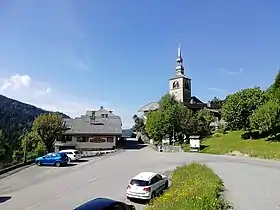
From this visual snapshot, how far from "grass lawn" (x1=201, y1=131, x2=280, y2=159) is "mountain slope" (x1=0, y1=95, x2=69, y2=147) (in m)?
43.5

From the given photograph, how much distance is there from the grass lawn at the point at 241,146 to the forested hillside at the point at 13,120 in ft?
111

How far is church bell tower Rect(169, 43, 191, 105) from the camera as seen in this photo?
114 meters

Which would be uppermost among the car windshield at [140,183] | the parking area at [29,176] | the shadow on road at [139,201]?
the car windshield at [140,183]

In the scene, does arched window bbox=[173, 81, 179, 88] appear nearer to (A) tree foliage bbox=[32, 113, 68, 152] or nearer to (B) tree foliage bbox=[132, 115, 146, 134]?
(B) tree foliage bbox=[132, 115, 146, 134]

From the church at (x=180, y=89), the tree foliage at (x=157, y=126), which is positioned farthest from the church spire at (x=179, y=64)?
the tree foliage at (x=157, y=126)

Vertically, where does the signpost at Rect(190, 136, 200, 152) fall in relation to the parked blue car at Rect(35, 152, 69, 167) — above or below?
above

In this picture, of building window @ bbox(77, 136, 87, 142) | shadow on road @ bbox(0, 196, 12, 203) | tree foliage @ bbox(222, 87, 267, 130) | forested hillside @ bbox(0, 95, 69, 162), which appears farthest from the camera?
forested hillside @ bbox(0, 95, 69, 162)

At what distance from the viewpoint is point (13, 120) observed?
12288 cm

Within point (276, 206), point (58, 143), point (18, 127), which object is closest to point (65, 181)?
point (276, 206)

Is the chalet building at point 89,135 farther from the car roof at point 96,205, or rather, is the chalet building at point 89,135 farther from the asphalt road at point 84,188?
the car roof at point 96,205

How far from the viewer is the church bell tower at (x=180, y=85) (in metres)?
114

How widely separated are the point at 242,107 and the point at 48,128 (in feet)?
121

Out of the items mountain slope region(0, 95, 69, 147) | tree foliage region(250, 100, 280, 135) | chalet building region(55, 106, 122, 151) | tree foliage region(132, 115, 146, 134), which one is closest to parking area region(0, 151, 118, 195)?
chalet building region(55, 106, 122, 151)

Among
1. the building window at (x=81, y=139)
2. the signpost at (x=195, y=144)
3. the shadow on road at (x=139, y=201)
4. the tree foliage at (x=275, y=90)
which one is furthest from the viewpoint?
the building window at (x=81, y=139)
